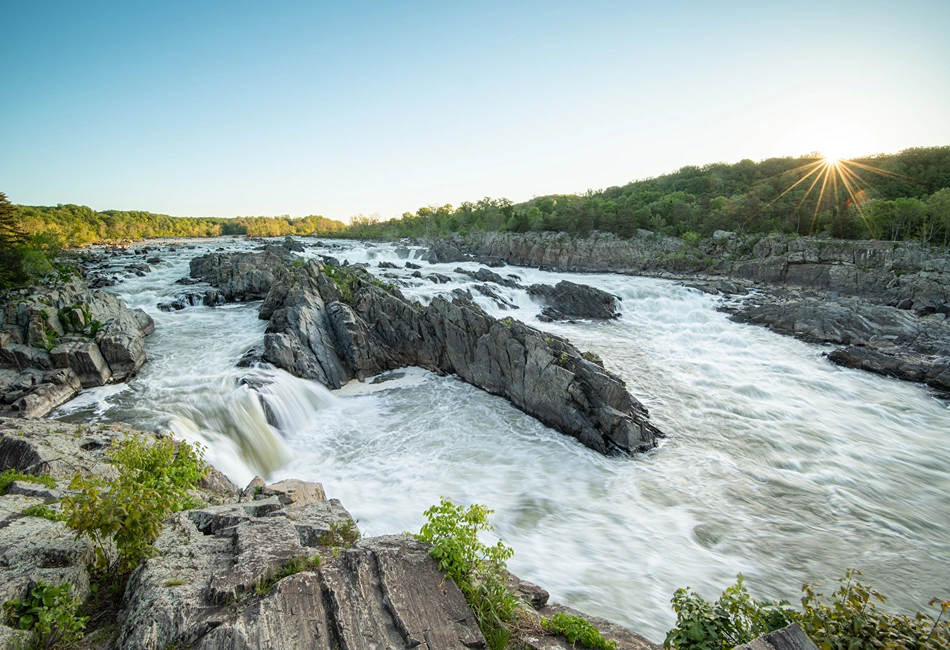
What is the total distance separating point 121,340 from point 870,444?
102ft

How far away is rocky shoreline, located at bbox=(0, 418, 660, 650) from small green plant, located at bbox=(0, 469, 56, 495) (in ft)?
1.54

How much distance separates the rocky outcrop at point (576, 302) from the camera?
33.3m

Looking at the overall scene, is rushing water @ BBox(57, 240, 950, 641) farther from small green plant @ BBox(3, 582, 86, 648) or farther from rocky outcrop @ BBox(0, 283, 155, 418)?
small green plant @ BBox(3, 582, 86, 648)

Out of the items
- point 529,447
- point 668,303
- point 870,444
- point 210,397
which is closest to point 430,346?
point 529,447

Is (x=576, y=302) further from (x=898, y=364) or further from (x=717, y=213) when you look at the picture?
(x=717, y=213)

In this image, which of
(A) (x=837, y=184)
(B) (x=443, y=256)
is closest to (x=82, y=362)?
(B) (x=443, y=256)

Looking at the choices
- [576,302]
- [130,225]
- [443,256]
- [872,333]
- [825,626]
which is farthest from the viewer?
[130,225]

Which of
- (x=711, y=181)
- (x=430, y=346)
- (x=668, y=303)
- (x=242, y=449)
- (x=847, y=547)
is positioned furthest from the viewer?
(x=711, y=181)

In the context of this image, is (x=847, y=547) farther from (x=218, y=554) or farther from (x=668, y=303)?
(x=668, y=303)

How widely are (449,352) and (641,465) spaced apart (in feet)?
35.0

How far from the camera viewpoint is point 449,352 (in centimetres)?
2081

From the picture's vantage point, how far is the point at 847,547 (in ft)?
33.6

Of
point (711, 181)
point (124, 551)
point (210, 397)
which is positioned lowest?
point (210, 397)

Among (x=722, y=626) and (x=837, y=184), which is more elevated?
(x=837, y=184)
